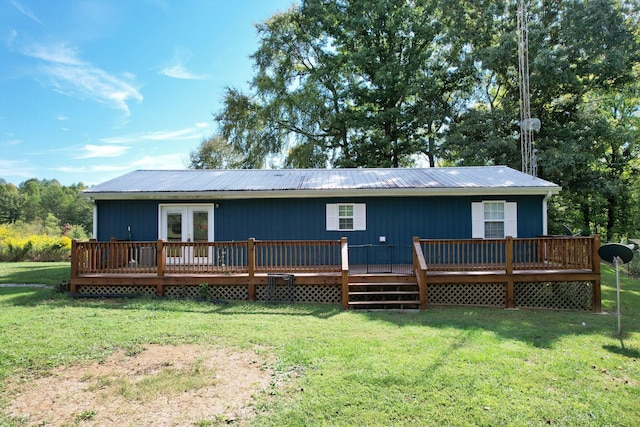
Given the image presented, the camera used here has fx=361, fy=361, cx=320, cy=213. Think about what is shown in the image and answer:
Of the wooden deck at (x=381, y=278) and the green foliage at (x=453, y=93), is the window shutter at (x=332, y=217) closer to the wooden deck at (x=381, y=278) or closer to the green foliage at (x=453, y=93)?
the wooden deck at (x=381, y=278)

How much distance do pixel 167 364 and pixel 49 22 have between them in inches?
614

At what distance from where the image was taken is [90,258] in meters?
8.68

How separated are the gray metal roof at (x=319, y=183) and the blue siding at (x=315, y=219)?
0.40 metres

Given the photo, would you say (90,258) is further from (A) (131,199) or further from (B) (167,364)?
(B) (167,364)

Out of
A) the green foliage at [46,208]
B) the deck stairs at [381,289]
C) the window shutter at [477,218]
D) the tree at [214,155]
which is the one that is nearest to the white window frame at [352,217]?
the deck stairs at [381,289]

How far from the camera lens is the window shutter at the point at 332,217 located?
10.7 m

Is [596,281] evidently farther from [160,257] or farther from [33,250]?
[33,250]

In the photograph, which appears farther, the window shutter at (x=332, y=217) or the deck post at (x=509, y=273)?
the window shutter at (x=332, y=217)

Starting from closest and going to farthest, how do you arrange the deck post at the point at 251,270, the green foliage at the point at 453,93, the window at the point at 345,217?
the deck post at the point at 251,270
the window at the point at 345,217
the green foliage at the point at 453,93

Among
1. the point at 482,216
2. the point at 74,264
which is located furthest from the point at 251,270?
the point at 482,216

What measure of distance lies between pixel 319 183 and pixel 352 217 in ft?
4.97

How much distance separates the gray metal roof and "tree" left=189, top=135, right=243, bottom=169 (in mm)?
14118

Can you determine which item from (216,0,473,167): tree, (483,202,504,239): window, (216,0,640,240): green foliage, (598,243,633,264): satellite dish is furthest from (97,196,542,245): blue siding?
(216,0,473,167): tree

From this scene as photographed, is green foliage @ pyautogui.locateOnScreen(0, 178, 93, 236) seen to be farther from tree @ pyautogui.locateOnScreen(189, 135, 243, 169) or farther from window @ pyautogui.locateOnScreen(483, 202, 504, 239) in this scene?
window @ pyautogui.locateOnScreen(483, 202, 504, 239)
